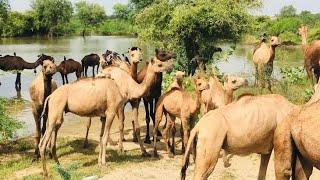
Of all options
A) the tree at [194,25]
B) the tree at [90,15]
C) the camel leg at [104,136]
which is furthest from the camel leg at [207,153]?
the tree at [90,15]

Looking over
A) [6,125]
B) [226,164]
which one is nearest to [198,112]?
[226,164]

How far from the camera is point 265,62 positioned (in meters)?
16.3

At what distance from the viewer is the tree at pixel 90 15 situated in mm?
114500

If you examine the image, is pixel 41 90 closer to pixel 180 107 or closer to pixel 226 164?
pixel 180 107

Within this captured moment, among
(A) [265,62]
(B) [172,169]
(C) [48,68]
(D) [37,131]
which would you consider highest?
(C) [48,68]

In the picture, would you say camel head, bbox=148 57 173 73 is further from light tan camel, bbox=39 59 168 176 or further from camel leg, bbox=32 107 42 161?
camel leg, bbox=32 107 42 161

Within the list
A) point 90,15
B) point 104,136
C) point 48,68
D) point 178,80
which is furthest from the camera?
point 90,15

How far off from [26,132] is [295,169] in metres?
9.50

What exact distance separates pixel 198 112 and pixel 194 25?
10.2m

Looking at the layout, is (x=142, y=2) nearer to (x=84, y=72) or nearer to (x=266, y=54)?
(x=84, y=72)

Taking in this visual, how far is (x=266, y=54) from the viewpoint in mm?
16609

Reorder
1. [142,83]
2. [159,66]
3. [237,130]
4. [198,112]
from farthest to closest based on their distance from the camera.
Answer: [142,83], [159,66], [198,112], [237,130]

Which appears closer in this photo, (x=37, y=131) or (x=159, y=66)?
(x=37, y=131)

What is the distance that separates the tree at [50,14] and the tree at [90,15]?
2075 centimetres
